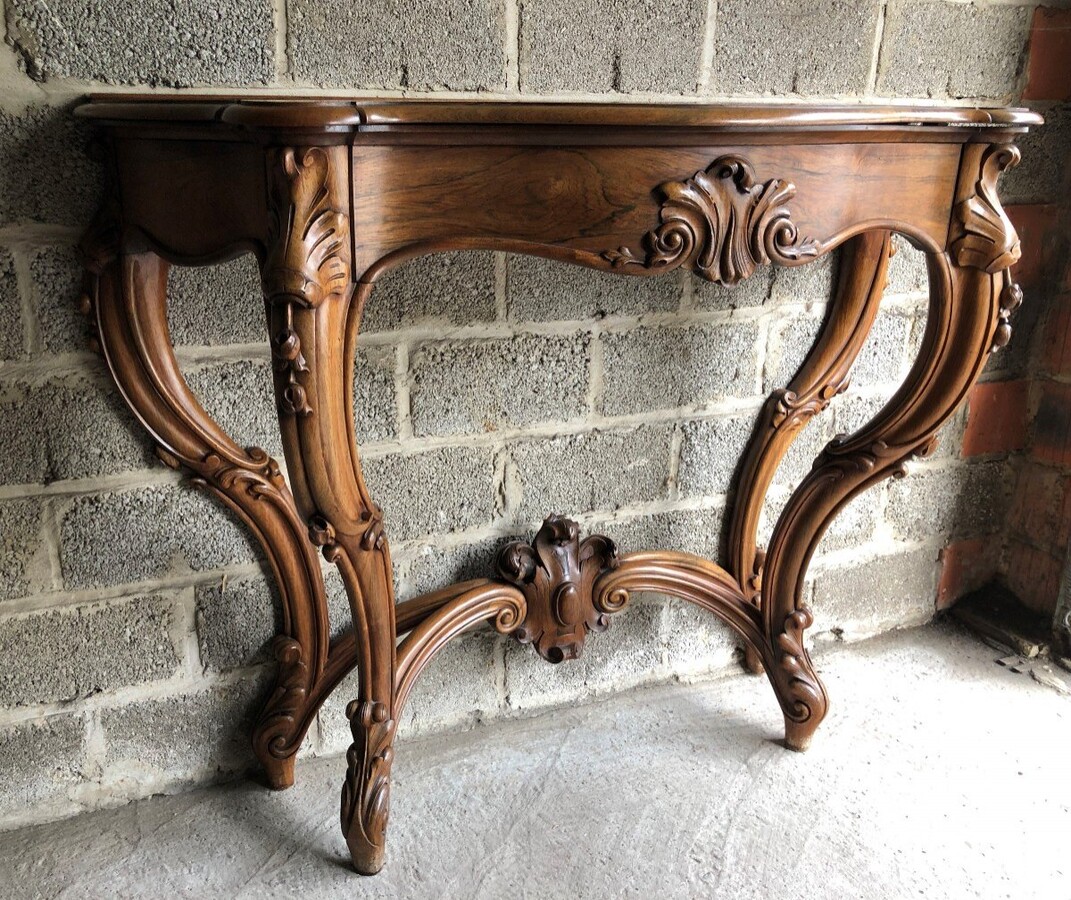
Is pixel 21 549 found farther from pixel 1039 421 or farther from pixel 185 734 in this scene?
pixel 1039 421

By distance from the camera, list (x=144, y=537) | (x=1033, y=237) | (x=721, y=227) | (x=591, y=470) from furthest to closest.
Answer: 1. (x=1033, y=237)
2. (x=591, y=470)
3. (x=144, y=537)
4. (x=721, y=227)

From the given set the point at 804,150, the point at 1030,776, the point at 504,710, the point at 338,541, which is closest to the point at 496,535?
the point at 504,710

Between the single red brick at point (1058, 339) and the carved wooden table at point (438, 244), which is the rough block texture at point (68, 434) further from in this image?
the single red brick at point (1058, 339)

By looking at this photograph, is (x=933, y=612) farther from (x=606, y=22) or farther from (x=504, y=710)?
(x=606, y=22)

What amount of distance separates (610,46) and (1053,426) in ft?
3.76

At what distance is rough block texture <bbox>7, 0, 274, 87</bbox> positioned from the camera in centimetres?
112

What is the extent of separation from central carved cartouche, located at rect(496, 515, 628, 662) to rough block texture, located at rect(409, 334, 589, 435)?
17cm

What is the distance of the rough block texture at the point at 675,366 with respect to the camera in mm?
1541

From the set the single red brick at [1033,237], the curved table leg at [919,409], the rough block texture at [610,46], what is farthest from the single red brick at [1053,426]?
the rough block texture at [610,46]

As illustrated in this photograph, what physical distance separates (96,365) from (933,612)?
158 cm

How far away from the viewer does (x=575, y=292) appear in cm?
148

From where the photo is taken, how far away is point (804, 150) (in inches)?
44.0

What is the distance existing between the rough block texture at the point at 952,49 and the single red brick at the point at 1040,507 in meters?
0.71

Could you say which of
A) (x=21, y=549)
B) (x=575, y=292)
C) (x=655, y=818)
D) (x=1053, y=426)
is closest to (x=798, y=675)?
(x=655, y=818)
